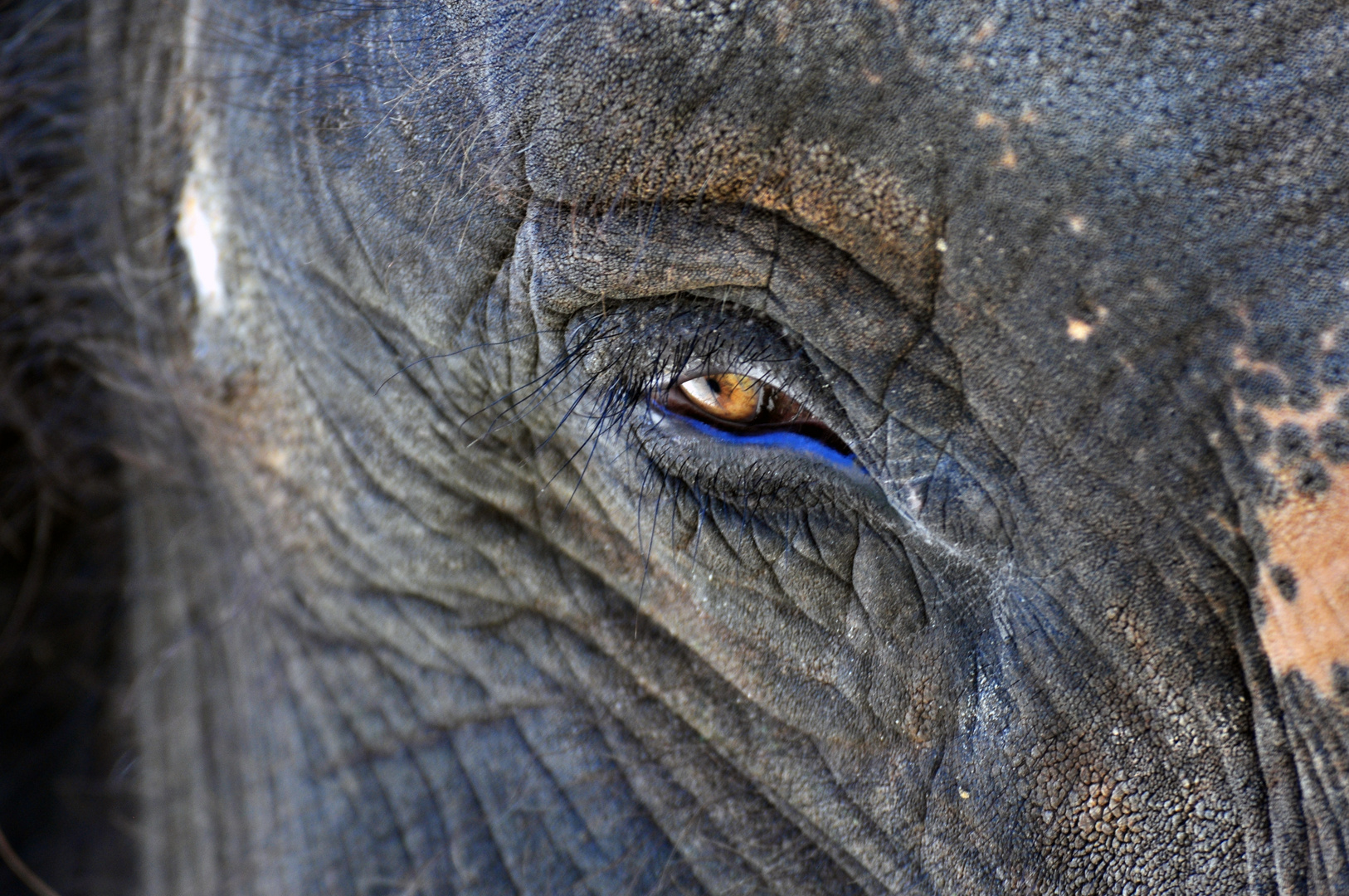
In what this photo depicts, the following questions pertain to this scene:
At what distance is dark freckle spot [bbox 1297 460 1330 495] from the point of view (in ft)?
3.84

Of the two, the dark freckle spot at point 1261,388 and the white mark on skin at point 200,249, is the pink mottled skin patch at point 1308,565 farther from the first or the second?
the white mark on skin at point 200,249

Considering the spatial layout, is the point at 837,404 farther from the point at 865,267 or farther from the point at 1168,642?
the point at 1168,642

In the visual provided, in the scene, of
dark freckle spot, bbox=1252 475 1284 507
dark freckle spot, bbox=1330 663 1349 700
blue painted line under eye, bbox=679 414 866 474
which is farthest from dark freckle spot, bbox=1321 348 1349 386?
blue painted line under eye, bbox=679 414 866 474

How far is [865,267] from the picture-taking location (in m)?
1.37

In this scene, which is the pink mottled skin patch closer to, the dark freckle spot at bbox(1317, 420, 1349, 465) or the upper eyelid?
the dark freckle spot at bbox(1317, 420, 1349, 465)

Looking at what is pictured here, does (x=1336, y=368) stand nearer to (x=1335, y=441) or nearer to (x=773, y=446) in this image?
(x=1335, y=441)

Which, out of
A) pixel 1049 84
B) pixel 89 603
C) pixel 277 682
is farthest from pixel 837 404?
pixel 89 603

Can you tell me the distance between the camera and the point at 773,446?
150 centimetres

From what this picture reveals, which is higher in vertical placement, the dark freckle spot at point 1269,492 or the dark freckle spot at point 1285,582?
the dark freckle spot at point 1269,492

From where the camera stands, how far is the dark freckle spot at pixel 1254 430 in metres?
1.20

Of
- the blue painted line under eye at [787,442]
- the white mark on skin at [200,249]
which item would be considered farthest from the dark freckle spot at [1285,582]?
the white mark on skin at [200,249]

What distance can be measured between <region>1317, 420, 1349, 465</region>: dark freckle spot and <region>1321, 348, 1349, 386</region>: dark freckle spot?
0.13 ft

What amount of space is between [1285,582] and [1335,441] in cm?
14

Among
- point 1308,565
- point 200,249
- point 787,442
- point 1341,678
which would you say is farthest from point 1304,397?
point 200,249
